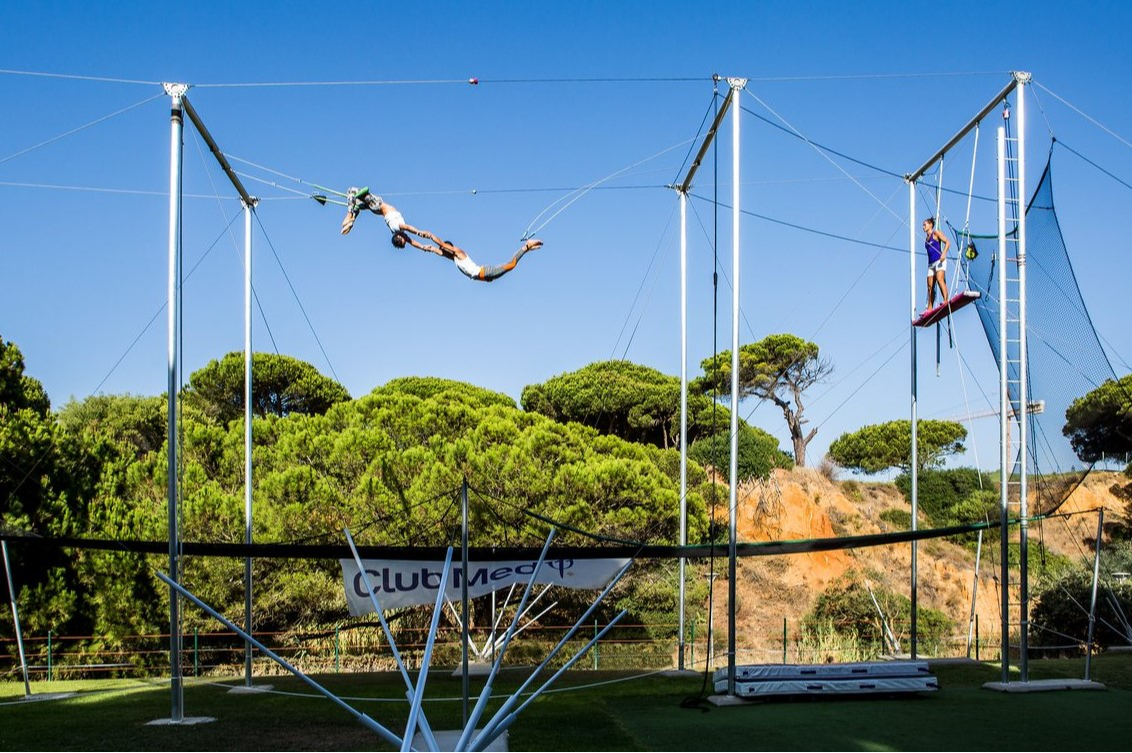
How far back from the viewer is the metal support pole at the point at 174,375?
9.81 m

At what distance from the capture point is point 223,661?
830 inches

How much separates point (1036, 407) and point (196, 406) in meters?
24.2

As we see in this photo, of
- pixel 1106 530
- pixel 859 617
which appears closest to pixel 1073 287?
pixel 859 617

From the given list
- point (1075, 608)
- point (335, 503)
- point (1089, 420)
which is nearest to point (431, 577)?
point (1089, 420)

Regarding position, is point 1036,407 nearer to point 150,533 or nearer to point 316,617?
point 316,617

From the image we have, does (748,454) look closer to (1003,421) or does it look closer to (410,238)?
(1003,421)

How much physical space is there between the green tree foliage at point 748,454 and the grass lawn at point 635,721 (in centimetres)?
1972

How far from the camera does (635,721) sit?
32.0 ft

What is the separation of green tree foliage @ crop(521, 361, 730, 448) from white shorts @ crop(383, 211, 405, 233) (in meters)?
25.8

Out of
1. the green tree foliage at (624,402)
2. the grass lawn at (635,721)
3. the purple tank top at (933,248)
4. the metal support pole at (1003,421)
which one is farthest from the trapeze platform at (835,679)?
the green tree foliage at (624,402)

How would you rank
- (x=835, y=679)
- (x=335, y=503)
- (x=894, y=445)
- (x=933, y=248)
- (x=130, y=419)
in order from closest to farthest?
(x=835, y=679) → (x=933, y=248) → (x=335, y=503) → (x=130, y=419) → (x=894, y=445)

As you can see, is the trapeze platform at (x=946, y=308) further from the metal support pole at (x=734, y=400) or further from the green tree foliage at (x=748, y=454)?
the green tree foliage at (x=748, y=454)

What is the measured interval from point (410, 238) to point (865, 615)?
18.5m

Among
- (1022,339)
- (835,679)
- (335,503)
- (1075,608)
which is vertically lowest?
(1075,608)
